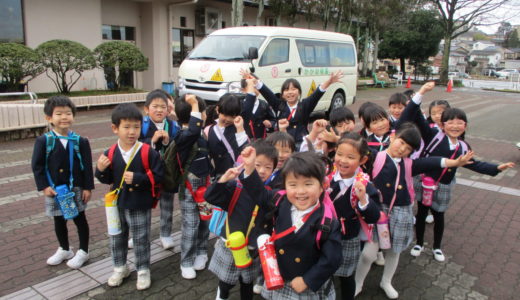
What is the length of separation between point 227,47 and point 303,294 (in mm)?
8051

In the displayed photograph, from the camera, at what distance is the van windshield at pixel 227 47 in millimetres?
9172

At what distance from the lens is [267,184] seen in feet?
8.59

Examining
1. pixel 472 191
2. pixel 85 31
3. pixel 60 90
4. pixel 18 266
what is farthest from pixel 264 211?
pixel 85 31

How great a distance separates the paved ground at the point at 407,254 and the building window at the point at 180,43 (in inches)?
435

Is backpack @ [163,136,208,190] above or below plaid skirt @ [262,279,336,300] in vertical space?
above

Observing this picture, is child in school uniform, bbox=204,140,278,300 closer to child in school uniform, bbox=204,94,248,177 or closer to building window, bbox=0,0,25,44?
child in school uniform, bbox=204,94,248,177

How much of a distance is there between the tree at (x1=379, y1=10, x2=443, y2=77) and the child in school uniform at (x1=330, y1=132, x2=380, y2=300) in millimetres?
32811

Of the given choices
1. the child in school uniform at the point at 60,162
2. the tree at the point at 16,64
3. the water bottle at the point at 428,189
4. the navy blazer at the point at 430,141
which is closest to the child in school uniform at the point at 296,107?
the navy blazer at the point at 430,141

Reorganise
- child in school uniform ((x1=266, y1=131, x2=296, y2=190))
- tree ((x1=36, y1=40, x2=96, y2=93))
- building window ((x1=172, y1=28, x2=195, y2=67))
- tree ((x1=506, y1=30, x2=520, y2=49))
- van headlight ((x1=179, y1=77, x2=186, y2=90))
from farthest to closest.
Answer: tree ((x1=506, y1=30, x2=520, y2=49))
building window ((x1=172, y1=28, x2=195, y2=67))
tree ((x1=36, y1=40, x2=96, y2=93))
van headlight ((x1=179, y1=77, x2=186, y2=90))
child in school uniform ((x1=266, y1=131, x2=296, y2=190))

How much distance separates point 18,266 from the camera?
346 centimetres

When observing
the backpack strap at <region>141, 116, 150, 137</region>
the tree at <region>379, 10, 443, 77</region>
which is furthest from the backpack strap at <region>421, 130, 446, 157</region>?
the tree at <region>379, 10, 443, 77</region>

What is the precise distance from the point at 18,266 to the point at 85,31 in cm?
1198

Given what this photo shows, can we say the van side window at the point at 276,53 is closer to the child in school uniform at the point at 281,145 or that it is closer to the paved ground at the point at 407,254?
the paved ground at the point at 407,254

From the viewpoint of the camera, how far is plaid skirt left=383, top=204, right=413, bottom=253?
9.75 feet
